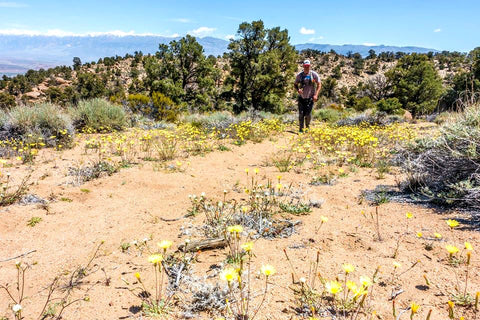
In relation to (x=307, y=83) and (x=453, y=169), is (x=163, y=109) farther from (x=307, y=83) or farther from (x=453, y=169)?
(x=453, y=169)

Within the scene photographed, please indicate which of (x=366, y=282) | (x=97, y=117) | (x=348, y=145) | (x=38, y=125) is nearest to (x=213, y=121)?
(x=97, y=117)

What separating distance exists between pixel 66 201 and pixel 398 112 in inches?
587

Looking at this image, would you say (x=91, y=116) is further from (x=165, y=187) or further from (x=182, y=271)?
(x=182, y=271)

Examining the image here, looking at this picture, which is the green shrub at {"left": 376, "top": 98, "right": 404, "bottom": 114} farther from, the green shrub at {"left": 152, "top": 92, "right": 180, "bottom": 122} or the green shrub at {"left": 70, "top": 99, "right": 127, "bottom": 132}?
the green shrub at {"left": 70, "top": 99, "right": 127, "bottom": 132}

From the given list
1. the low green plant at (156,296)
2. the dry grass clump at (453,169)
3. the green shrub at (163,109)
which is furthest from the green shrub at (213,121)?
the low green plant at (156,296)

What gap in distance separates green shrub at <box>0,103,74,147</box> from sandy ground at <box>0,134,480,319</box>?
230 cm

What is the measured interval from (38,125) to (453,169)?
821 cm

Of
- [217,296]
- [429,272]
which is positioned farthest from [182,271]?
[429,272]

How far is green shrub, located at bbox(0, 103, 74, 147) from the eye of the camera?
21.1 ft

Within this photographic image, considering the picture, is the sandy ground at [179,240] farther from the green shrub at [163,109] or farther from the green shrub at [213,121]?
the green shrub at [163,109]

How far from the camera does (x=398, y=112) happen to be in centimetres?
1383

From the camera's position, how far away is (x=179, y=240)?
2658 millimetres

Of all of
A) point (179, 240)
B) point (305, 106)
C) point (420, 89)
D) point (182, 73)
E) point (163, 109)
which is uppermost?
point (182, 73)

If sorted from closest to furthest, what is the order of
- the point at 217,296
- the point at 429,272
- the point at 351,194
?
the point at 217,296, the point at 429,272, the point at 351,194
